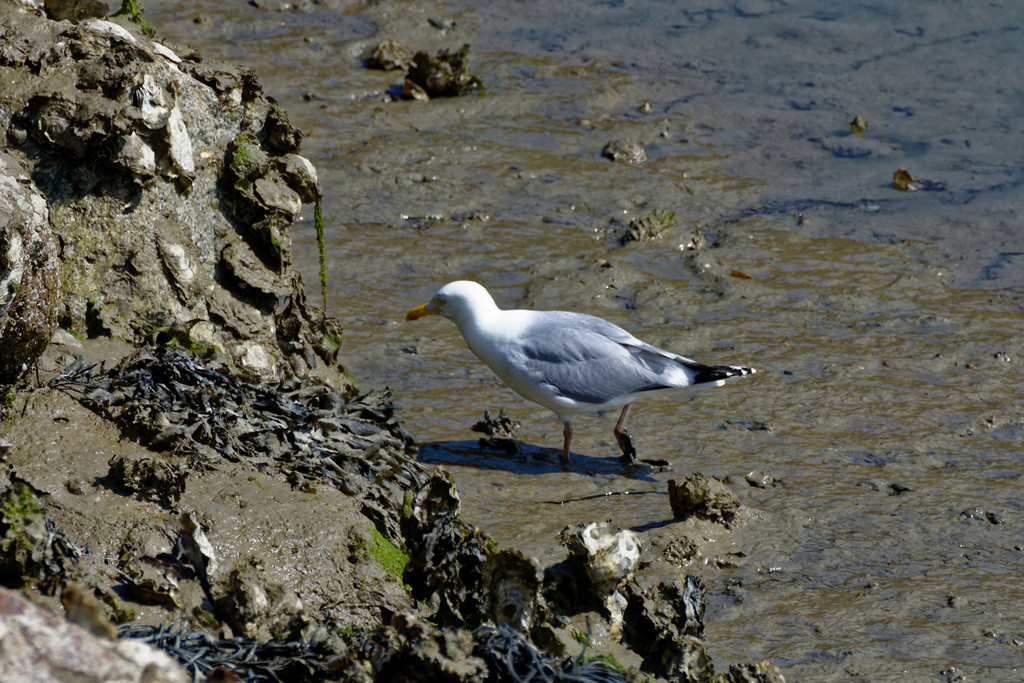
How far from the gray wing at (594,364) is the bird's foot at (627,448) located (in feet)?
0.81

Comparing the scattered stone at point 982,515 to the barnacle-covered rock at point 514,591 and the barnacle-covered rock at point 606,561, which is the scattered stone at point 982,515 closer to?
the barnacle-covered rock at point 606,561

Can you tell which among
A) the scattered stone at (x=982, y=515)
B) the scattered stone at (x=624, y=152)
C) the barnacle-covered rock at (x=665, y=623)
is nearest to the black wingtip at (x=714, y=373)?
the scattered stone at (x=982, y=515)

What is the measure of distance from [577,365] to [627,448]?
0.57m

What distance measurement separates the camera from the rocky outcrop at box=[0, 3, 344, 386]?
467cm

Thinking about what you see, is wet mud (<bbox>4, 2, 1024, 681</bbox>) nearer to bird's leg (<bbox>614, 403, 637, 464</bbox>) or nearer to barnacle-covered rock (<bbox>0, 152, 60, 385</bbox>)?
bird's leg (<bbox>614, 403, 637, 464</bbox>)

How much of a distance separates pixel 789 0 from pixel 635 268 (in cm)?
732

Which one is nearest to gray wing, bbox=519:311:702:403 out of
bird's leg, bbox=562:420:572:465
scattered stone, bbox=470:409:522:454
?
bird's leg, bbox=562:420:572:465

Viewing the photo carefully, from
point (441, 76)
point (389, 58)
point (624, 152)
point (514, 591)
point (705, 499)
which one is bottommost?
point (705, 499)

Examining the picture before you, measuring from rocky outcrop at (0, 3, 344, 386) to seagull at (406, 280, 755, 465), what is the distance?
1106 millimetres

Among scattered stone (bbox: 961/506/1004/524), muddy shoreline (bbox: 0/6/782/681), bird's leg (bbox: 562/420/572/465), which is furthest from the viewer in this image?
bird's leg (bbox: 562/420/572/465)

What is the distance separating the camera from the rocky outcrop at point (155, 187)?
467cm

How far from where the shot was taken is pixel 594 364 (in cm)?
596

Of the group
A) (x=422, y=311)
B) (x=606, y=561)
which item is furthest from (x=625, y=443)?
(x=606, y=561)

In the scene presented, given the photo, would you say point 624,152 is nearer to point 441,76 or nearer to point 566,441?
point 441,76
